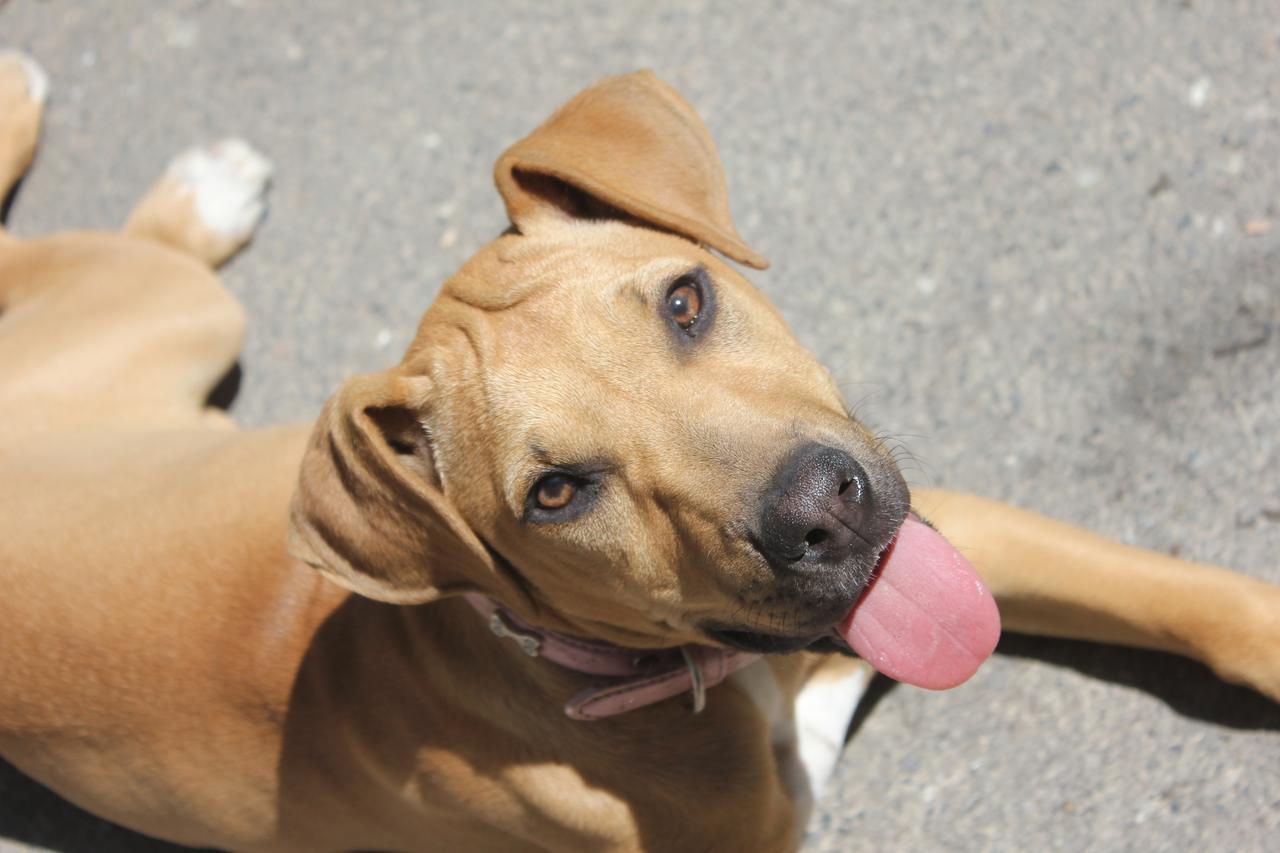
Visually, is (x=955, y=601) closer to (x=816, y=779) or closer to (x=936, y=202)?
(x=816, y=779)

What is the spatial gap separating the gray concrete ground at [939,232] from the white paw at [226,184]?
0.13m

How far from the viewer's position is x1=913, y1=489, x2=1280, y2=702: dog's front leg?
3.32 meters

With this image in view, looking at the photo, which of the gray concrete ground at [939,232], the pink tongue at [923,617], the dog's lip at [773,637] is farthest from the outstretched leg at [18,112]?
the pink tongue at [923,617]

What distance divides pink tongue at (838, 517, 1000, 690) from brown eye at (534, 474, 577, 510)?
0.76 m

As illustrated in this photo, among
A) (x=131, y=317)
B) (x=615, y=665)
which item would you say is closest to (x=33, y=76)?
(x=131, y=317)

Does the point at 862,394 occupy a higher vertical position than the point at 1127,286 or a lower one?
lower

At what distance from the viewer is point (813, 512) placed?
98.0 inches

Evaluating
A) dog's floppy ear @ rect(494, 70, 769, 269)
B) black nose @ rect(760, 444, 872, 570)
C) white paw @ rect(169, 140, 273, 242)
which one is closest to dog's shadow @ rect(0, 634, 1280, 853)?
black nose @ rect(760, 444, 872, 570)

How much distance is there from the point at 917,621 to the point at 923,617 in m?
0.02

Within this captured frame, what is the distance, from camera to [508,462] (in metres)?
2.77

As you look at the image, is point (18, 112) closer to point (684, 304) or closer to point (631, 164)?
point (631, 164)

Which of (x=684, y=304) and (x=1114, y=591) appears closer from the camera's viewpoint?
(x=684, y=304)

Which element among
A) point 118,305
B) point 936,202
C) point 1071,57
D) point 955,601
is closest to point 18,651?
point 118,305

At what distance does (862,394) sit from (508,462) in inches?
80.5
